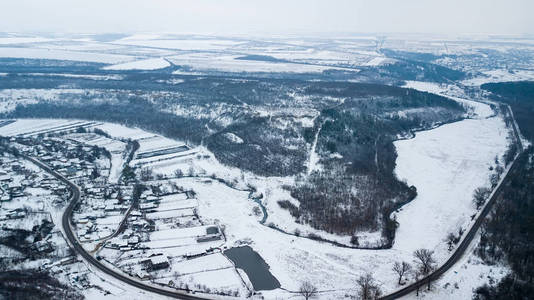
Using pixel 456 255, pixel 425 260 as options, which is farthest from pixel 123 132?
pixel 456 255

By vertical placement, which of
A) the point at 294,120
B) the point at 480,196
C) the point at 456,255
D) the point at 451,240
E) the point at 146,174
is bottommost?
the point at 456,255

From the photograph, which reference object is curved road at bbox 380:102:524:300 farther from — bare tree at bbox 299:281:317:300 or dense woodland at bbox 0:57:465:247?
dense woodland at bbox 0:57:465:247

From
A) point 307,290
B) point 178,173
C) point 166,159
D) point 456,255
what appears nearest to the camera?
point 307,290

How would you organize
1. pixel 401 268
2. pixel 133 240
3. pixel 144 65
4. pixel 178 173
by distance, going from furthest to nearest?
pixel 144 65 < pixel 178 173 < pixel 133 240 < pixel 401 268

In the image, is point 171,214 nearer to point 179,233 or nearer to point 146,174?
point 179,233

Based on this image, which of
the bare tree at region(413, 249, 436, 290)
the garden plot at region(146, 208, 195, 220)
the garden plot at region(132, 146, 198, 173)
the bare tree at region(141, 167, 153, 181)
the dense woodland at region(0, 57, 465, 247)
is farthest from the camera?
the garden plot at region(132, 146, 198, 173)

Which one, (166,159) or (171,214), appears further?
(166,159)

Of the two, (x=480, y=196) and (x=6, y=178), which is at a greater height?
(x=480, y=196)

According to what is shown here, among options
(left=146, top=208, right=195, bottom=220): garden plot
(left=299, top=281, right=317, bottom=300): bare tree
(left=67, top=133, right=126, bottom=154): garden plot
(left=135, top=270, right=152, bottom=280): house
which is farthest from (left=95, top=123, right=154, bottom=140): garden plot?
(left=299, top=281, right=317, bottom=300): bare tree
